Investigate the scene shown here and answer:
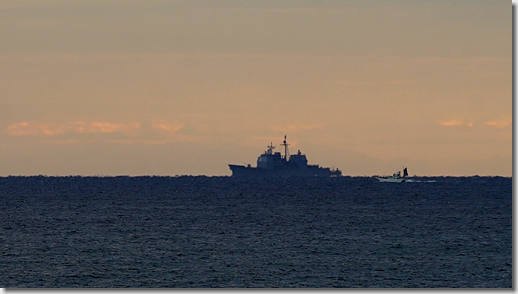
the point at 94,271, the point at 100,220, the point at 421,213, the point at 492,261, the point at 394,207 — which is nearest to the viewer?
the point at 94,271

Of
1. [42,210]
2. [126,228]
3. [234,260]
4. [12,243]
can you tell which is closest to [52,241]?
[12,243]

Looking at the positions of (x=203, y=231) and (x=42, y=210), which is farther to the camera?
(x=42, y=210)

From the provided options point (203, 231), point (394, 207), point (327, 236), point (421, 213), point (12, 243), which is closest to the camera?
point (12, 243)

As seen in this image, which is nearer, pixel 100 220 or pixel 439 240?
pixel 439 240

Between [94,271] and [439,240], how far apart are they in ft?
117

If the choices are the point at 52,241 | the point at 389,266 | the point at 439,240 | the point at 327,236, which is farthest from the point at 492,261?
the point at 52,241

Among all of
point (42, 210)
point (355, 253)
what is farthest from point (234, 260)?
point (42, 210)

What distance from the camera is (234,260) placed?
197 feet

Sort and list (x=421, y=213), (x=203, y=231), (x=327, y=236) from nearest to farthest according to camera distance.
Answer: (x=327, y=236) → (x=203, y=231) → (x=421, y=213)

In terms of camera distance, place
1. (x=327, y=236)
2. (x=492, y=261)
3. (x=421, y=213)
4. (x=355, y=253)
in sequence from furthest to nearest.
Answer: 1. (x=421, y=213)
2. (x=327, y=236)
3. (x=355, y=253)
4. (x=492, y=261)

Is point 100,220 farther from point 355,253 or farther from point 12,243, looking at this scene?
point 355,253

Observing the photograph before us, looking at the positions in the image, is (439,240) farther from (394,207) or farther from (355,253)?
(394,207)

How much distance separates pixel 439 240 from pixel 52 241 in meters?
38.3

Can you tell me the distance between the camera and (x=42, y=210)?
381 feet
